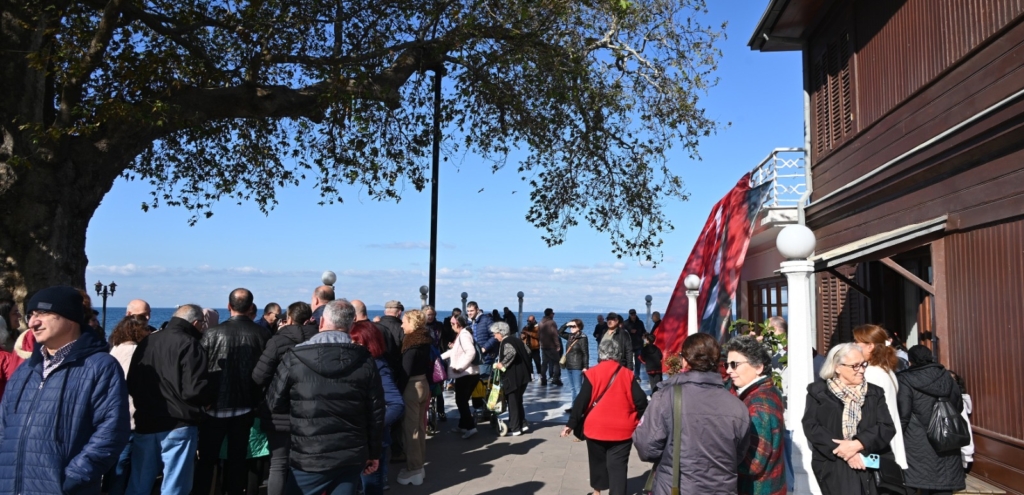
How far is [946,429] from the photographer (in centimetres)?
569

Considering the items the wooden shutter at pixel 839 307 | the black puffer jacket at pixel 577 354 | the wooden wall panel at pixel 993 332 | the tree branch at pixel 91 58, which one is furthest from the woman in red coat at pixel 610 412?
the tree branch at pixel 91 58

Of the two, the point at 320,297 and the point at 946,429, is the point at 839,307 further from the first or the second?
the point at 320,297

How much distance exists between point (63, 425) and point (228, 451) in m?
2.98

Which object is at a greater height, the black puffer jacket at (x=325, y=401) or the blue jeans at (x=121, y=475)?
the black puffer jacket at (x=325, y=401)

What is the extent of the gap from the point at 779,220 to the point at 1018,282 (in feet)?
23.1

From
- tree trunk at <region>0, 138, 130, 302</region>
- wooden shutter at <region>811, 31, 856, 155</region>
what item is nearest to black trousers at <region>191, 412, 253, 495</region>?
tree trunk at <region>0, 138, 130, 302</region>

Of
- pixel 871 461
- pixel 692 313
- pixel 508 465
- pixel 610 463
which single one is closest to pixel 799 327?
pixel 871 461

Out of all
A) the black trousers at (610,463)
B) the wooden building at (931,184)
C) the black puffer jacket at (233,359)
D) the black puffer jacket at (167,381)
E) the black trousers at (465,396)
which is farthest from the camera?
the black trousers at (465,396)

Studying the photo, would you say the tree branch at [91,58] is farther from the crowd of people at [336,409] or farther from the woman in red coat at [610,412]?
the woman in red coat at [610,412]

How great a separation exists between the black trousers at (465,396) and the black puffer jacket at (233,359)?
16.3 ft

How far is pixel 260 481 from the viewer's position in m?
7.38

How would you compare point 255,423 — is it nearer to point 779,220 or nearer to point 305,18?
point 305,18

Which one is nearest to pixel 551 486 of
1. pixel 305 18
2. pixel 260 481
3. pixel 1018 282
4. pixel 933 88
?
pixel 260 481

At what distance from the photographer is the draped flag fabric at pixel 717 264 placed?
41.3ft
